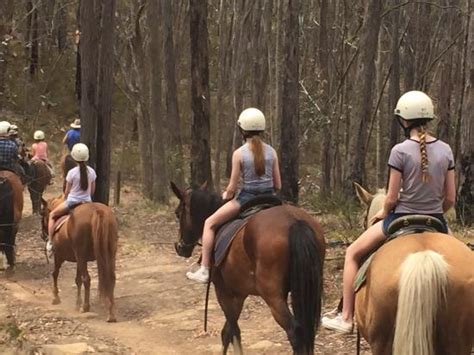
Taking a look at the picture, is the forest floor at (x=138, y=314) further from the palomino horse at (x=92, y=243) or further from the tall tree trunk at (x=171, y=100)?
the tall tree trunk at (x=171, y=100)

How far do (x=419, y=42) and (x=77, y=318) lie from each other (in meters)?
21.7

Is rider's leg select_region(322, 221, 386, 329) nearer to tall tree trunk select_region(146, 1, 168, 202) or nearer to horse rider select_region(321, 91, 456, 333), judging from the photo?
horse rider select_region(321, 91, 456, 333)

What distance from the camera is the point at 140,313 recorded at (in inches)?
383

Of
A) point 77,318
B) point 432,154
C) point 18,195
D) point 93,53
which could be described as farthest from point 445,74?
point 432,154

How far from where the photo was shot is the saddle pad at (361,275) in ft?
15.9

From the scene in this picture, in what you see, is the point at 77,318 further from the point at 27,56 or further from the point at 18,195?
the point at 27,56

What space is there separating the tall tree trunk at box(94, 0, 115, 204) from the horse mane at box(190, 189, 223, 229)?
7.00 m

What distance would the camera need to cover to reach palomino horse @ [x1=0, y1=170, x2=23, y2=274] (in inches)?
472

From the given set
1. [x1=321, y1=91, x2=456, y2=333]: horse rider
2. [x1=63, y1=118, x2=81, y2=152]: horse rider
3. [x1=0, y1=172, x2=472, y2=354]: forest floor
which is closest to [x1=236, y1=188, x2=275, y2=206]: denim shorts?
[x1=0, y1=172, x2=472, y2=354]: forest floor

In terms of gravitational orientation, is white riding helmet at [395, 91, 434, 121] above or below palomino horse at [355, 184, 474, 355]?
above

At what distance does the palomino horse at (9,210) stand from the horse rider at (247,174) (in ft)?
19.3

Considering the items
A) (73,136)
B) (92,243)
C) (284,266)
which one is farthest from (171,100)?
(284,266)

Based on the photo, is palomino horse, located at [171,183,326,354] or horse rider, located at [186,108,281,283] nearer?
palomino horse, located at [171,183,326,354]

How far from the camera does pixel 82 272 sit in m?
9.80
